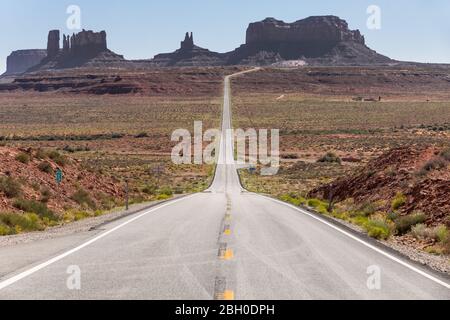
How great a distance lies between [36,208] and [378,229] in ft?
36.6

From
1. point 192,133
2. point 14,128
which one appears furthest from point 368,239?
point 14,128

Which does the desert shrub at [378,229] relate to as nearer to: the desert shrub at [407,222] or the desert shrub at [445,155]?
the desert shrub at [407,222]

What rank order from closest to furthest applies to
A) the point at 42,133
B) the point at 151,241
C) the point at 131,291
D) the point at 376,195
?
the point at 131,291 < the point at 151,241 < the point at 376,195 < the point at 42,133

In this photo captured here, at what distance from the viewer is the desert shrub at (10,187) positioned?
18953mm

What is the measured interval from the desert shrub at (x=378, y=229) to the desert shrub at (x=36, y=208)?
10.2 meters

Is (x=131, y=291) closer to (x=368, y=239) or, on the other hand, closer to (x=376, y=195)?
(x=368, y=239)

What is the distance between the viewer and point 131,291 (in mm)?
7930

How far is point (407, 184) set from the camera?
68.5ft

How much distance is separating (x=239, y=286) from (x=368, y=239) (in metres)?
6.54

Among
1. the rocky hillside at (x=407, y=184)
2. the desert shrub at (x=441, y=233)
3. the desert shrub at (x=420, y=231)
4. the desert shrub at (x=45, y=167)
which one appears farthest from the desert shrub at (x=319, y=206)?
the desert shrub at (x=45, y=167)

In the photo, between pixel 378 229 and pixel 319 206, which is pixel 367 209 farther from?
pixel 378 229

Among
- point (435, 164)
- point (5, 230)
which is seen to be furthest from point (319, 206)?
point (5, 230)

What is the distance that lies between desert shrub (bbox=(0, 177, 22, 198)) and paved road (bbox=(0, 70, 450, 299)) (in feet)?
17.0

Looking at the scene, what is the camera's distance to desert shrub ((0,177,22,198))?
62.2 ft
